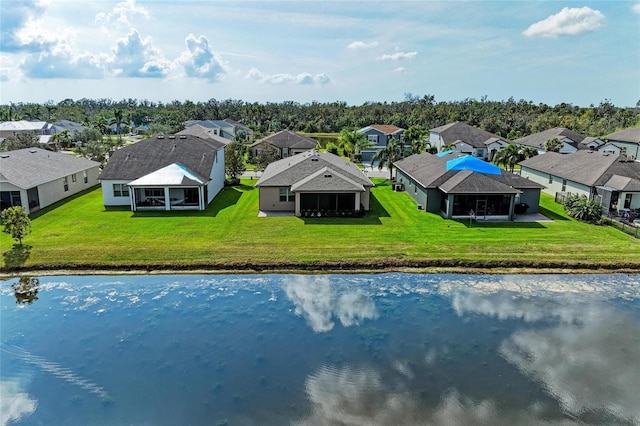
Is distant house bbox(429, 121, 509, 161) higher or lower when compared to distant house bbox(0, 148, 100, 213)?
higher

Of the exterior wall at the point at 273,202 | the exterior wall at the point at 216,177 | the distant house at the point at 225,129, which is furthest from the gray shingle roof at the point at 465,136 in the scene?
the distant house at the point at 225,129

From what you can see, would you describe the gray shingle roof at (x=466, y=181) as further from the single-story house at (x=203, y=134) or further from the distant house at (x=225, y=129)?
the distant house at (x=225, y=129)

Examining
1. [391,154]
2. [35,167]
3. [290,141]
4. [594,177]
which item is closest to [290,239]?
[35,167]

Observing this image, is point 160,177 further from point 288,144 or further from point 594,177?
point 288,144

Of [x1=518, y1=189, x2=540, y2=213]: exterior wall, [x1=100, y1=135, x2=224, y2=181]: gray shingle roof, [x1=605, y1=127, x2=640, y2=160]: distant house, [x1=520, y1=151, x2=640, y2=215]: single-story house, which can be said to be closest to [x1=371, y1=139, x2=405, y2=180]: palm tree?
[x1=520, y1=151, x2=640, y2=215]: single-story house

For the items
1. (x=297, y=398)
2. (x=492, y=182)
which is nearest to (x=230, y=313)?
(x=297, y=398)

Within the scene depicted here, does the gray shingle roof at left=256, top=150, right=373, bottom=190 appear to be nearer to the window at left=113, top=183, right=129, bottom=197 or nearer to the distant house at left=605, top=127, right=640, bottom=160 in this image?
the window at left=113, top=183, right=129, bottom=197
